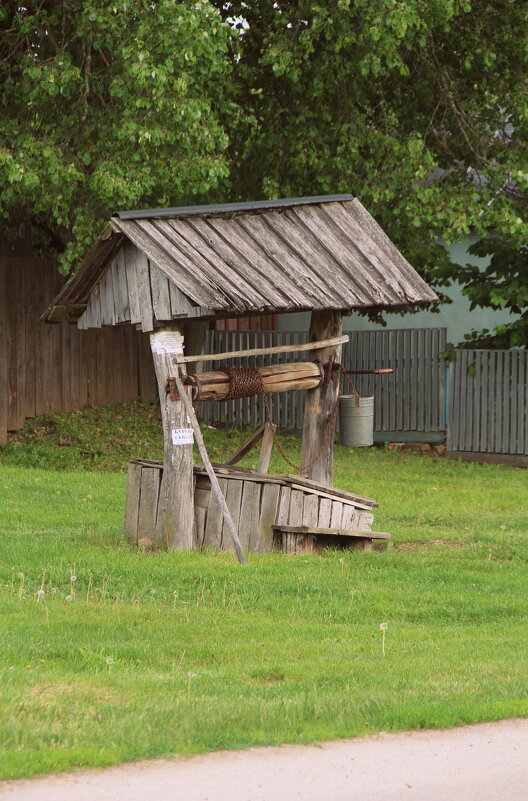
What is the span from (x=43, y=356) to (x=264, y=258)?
9.23 m

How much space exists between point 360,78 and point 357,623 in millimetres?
12541

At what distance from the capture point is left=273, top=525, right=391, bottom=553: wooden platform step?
10.7 m

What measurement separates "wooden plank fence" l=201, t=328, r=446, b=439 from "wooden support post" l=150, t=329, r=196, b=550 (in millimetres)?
10556

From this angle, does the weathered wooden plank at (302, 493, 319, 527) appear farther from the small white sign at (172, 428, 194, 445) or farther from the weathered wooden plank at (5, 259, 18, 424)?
the weathered wooden plank at (5, 259, 18, 424)

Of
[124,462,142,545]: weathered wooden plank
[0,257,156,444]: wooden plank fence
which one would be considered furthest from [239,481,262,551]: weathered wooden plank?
[0,257,156,444]: wooden plank fence

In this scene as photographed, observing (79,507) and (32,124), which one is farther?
(32,124)

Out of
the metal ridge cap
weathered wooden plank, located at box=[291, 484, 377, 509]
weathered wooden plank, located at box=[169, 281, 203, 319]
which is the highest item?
the metal ridge cap

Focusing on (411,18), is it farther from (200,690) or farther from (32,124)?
(200,690)

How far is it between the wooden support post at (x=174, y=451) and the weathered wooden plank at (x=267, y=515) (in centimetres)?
64

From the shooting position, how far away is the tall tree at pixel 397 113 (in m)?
17.5

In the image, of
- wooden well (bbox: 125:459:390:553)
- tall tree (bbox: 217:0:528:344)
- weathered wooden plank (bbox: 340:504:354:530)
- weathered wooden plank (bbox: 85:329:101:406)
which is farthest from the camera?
weathered wooden plank (bbox: 85:329:101:406)

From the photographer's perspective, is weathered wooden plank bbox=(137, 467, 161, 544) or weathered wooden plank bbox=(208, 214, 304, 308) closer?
weathered wooden plank bbox=(208, 214, 304, 308)

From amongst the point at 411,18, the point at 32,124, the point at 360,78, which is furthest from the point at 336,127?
the point at 32,124

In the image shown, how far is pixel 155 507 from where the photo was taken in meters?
10.9
